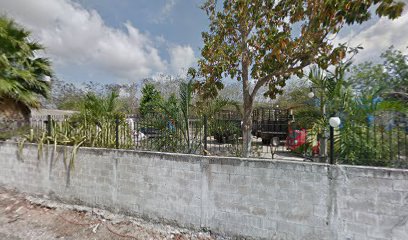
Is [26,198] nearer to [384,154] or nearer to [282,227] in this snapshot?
[282,227]

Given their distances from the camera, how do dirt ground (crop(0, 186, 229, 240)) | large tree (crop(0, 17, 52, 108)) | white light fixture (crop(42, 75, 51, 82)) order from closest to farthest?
dirt ground (crop(0, 186, 229, 240)) < large tree (crop(0, 17, 52, 108)) < white light fixture (crop(42, 75, 51, 82))

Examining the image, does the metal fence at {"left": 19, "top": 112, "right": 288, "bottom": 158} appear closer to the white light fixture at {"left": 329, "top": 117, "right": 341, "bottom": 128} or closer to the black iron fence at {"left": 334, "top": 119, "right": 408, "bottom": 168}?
the black iron fence at {"left": 334, "top": 119, "right": 408, "bottom": 168}

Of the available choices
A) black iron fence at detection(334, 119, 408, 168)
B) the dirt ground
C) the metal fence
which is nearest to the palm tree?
the metal fence

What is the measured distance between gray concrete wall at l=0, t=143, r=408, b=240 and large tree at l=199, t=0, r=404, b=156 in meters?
1.13

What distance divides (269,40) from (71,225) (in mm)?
5432

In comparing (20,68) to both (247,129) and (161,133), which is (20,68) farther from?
(247,129)

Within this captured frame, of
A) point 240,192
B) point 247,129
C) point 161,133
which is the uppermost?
point 247,129

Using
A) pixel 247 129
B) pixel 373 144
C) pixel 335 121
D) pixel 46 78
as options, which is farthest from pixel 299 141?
pixel 46 78

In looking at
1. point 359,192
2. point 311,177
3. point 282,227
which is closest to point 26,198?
point 282,227

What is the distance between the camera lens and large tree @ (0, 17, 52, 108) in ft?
19.1

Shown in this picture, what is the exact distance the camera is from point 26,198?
16.6 ft

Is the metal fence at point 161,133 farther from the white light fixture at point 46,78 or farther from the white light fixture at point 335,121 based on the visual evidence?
the white light fixture at point 46,78

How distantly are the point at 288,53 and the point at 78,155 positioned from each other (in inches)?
198

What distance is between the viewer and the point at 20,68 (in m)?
6.31
